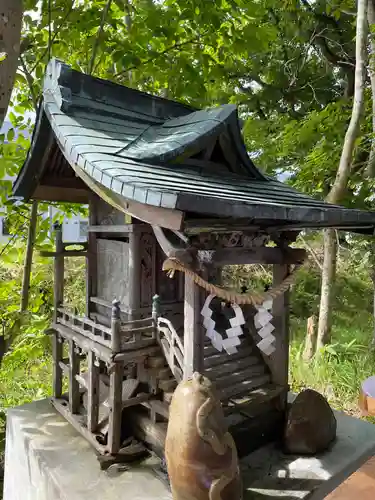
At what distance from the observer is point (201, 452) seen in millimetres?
3377

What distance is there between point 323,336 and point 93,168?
738 cm

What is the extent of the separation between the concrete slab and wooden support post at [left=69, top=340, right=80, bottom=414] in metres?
0.29

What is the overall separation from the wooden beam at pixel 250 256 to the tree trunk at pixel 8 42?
2395 millimetres

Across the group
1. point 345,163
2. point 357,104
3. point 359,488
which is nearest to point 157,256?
point 359,488

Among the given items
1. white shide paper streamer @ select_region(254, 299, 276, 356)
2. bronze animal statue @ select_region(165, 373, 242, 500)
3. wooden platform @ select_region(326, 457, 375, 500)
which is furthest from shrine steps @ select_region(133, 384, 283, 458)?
wooden platform @ select_region(326, 457, 375, 500)

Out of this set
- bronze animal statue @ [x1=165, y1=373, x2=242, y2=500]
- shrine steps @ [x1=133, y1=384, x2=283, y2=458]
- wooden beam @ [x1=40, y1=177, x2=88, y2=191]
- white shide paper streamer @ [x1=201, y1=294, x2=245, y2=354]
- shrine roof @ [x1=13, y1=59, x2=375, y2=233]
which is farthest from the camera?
wooden beam @ [x1=40, y1=177, x2=88, y2=191]

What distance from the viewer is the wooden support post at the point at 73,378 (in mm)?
5085

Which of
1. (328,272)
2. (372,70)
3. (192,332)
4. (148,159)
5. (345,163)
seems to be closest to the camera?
(192,332)

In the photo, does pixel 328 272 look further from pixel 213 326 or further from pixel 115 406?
pixel 115 406

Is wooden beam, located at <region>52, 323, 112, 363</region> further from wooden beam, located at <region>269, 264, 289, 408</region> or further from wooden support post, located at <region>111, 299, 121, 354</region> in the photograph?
wooden beam, located at <region>269, 264, 289, 408</region>

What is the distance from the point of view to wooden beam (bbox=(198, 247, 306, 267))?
3682 millimetres

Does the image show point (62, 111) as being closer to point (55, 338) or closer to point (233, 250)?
point (233, 250)

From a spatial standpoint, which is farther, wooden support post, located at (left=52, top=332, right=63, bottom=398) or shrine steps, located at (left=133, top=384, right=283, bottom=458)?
wooden support post, located at (left=52, top=332, right=63, bottom=398)

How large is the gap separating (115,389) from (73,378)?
3.76ft
